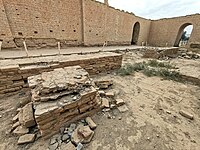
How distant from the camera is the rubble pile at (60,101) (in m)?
1.76

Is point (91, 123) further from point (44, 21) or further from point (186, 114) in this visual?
point (44, 21)

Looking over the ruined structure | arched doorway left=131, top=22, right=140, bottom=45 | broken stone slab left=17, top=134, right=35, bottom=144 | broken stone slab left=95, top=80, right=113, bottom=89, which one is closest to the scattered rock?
broken stone slab left=17, top=134, right=35, bottom=144

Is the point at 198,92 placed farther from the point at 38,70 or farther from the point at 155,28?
the point at 155,28

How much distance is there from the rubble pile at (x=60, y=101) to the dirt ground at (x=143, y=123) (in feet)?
0.90

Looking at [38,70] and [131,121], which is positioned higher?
[38,70]

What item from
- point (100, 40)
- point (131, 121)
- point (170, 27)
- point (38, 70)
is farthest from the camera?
point (170, 27)

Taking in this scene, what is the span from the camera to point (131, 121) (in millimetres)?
2189

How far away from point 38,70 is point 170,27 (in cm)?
1924

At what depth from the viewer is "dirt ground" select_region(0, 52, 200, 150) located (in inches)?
68.3

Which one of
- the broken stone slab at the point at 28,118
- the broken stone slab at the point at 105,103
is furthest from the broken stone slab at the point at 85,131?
the broken stone slab at the point at 28,118

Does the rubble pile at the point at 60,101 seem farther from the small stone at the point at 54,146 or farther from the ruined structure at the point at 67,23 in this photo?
the ruined structure at the point at 67,23

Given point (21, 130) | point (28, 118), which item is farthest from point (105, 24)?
point (21, 130)

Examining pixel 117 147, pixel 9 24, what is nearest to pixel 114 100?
pixel 117 147

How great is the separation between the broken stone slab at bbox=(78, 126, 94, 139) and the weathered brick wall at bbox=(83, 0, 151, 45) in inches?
364
